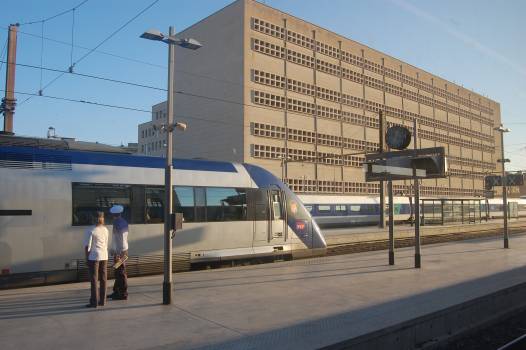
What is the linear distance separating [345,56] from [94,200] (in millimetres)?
63486

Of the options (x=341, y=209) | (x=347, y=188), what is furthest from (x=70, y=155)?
(x=347, y=188)

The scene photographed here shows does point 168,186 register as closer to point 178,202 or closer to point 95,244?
point 95,244

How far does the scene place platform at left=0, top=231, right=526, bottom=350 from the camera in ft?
21.5

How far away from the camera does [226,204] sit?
14.7 metres

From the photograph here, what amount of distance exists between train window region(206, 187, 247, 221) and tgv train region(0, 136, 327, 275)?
0.03 m

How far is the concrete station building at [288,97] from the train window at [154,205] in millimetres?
35912

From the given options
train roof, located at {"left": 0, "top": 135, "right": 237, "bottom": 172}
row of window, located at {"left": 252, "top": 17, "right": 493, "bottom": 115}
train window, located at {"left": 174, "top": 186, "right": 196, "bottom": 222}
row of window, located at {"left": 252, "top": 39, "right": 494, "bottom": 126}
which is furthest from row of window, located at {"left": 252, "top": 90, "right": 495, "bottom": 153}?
train window, located at {"left": 174, "top": 186, "right": 196, "bottom": 222}

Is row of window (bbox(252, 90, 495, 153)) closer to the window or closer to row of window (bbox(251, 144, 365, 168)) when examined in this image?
row of window (bbox(251, 144, 365, 168))

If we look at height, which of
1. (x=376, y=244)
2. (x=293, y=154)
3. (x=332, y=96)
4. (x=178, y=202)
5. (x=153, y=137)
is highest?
(x=332, y=96)

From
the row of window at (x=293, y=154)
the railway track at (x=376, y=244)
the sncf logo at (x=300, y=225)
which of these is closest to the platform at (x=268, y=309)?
→ the sncf logo at (x=300, y=225)

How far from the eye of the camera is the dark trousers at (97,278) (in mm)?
8477

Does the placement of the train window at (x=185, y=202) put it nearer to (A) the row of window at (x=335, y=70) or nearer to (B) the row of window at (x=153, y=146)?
(A) the row of window at (x=335, y=70)

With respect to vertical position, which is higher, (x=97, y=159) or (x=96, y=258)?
A: (x=97, y=159)

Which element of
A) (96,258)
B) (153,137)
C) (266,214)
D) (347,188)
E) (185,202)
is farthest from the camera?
(153,137)
